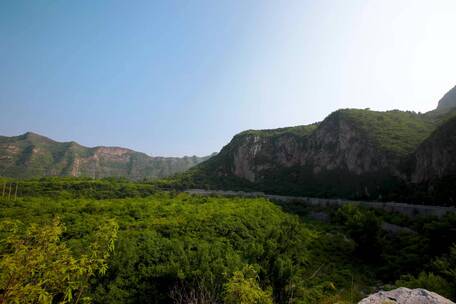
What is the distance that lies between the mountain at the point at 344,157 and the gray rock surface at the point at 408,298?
55.9 meters

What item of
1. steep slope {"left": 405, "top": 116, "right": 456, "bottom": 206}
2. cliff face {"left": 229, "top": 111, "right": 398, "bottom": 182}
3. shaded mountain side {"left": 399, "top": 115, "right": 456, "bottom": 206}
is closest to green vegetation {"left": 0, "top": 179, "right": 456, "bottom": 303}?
steep slope {"left": 405, "top": 116, "right": 456, "bottom": 206}

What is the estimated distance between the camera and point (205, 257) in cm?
A: 1670

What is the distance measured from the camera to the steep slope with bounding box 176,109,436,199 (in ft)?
229

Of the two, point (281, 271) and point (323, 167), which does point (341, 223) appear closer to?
point (281, 271)

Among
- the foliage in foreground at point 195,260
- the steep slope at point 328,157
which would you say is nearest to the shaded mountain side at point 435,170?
the steep slope at point 328,157

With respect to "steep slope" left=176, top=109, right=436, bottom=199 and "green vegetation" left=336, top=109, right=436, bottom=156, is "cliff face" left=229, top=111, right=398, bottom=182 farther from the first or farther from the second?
"green vegetation" left=336, top=109, right=436, bottom=156

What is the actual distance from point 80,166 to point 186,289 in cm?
19257

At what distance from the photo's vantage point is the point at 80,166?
181250mm

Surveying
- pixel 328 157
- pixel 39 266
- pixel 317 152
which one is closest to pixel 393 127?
pixel 328 157

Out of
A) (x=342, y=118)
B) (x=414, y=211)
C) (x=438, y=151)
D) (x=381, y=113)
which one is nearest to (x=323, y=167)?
(x=342, y=118)

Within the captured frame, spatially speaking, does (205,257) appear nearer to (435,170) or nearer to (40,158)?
(435,170)

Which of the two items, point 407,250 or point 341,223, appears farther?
point 341,223

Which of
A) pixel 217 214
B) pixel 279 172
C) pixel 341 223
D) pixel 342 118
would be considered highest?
pixel 342 118

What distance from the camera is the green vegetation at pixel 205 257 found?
516 centimetres
